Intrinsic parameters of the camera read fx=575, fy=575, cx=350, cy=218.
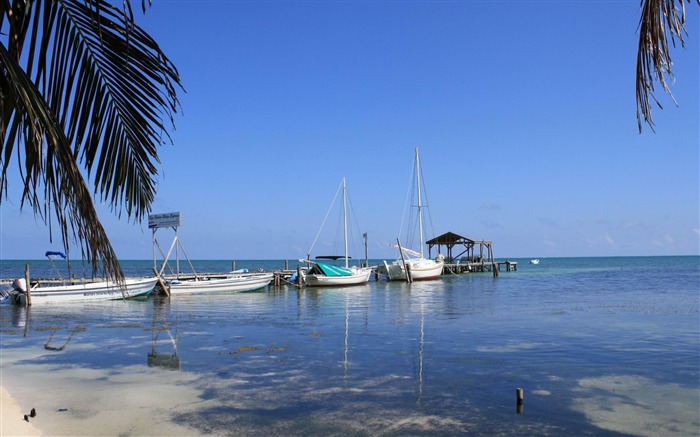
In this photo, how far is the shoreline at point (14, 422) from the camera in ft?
28.5

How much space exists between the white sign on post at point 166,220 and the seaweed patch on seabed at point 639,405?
29.7m

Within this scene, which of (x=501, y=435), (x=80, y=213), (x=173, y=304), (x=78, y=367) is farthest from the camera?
(x=173, y=304)

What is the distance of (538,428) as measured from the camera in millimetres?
9656

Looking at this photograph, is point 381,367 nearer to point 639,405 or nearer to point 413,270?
point 639,405

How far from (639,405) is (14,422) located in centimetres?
1110

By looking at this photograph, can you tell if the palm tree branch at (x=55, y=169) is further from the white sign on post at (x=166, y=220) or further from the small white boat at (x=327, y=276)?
the small white boat at (x=327, y=276)

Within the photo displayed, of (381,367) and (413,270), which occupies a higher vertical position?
(413,270)

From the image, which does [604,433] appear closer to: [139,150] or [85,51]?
[139,150]

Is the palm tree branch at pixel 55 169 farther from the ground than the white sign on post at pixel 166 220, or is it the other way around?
the white sign on post at pixel 166 220

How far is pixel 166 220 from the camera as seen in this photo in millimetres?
37625

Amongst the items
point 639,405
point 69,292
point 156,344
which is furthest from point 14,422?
point 69,292

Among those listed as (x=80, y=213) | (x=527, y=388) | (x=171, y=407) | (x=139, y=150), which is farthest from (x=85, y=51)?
(x=527, y=388)

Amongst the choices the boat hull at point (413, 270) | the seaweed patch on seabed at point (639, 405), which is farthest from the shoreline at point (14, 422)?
the boat hull at point (413, 270)

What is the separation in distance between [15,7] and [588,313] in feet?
91.7
